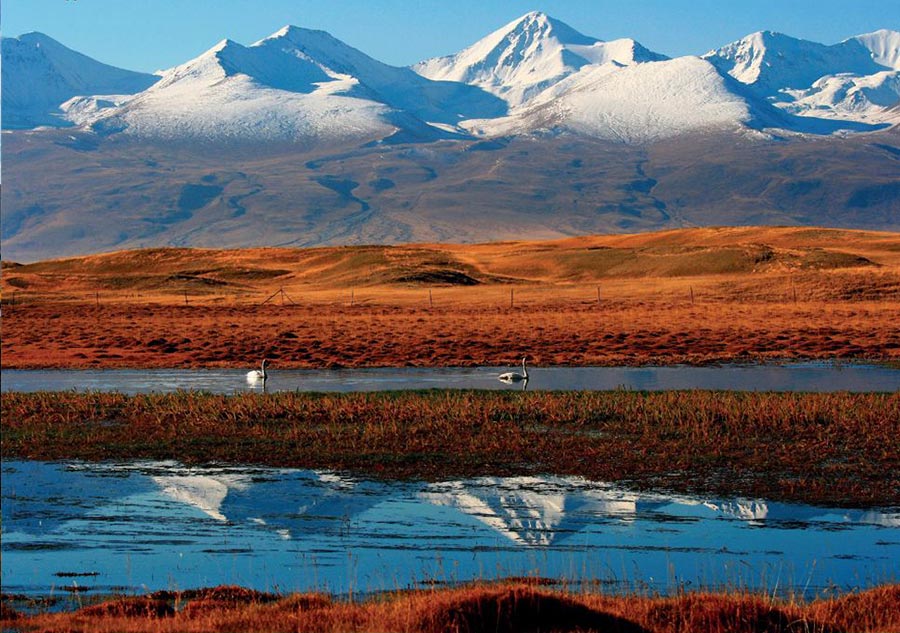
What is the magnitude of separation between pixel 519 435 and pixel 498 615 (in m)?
12.9

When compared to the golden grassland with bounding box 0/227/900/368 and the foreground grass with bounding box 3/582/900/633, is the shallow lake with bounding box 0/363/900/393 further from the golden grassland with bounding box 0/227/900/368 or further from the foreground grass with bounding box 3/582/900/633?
the foreground grass with bounding box 3/582/900/633

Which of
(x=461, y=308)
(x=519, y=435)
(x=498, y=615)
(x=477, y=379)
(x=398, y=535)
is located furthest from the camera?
(x=461, y=308)

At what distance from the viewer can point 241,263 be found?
124 meters

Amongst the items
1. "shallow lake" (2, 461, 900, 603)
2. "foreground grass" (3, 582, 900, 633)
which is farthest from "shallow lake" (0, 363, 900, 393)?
"foreground grass" (3, 582, 900, 633)

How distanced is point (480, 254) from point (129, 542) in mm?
113480

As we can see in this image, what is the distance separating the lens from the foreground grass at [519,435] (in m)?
22.1

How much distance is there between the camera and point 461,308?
68.0 metres

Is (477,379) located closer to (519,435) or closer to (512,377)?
(512,377)

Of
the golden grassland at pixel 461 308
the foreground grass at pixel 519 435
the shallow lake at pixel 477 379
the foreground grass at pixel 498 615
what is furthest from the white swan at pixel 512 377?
the foreground grass at pixel 498 615

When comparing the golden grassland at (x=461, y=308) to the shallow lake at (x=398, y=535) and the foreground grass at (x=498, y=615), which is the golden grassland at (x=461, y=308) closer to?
the shallow lake at (x=398, y=535)

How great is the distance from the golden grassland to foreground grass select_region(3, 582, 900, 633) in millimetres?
28786

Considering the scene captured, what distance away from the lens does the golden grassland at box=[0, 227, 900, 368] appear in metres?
45.9

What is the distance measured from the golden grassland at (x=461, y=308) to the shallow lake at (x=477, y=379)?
2.09 meters

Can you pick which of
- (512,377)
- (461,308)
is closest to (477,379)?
(512,377)
